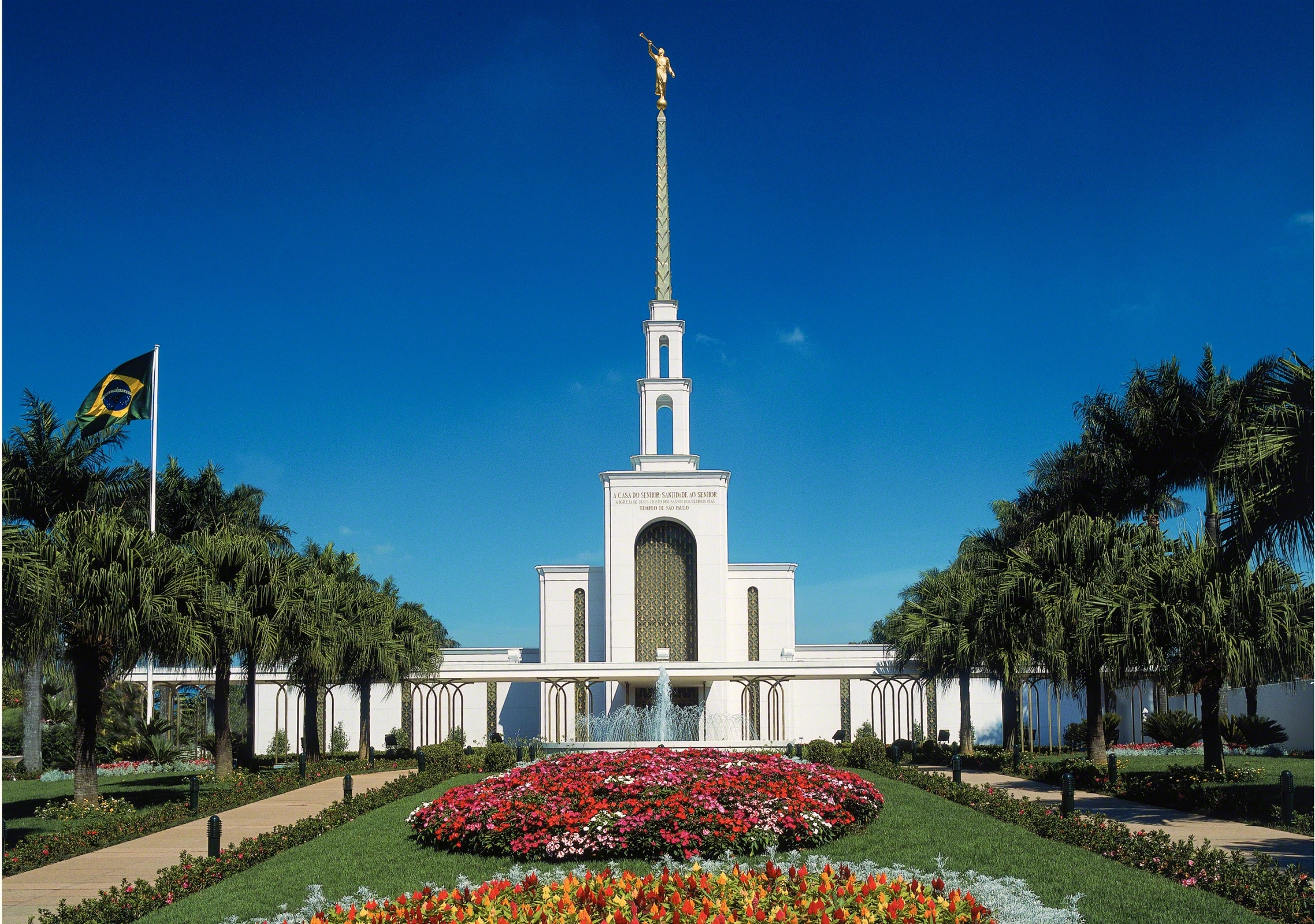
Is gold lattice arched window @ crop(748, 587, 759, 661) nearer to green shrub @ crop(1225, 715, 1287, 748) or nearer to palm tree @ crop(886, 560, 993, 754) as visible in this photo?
palm tree @ crop(886, 560, 993, 754)

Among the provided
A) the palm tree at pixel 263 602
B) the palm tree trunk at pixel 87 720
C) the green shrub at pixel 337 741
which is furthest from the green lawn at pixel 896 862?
the green shrub at pixel 337 741

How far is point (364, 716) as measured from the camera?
40.8 meters

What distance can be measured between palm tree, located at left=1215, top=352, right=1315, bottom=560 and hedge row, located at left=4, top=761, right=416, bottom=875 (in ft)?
61.3

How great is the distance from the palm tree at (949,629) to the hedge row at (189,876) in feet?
59.5

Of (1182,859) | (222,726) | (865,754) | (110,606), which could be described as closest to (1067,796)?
(1182,859)

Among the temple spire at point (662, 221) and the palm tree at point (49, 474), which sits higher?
the temple spire at point (662, 221)

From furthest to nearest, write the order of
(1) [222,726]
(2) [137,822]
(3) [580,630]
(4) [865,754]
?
(3) [580,630] → (4) [865,754] → (1) [222,726] → (2) [137,822]

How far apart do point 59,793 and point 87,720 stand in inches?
297

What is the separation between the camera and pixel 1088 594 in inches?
936

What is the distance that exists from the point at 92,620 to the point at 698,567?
34395 mm

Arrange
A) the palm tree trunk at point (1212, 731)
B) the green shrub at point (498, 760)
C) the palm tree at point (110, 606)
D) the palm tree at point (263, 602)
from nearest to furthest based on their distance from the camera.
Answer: the palm tree at point (110, 606) < the palm tree trunk at point (1212, 731) < the palm tree at point (263, 602) < the green shrub at point (498, 760)

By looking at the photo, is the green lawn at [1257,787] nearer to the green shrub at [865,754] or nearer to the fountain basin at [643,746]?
the green shrub at [865,754]

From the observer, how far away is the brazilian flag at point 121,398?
33625mm

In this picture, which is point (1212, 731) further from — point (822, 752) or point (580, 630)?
point (580, 630)
